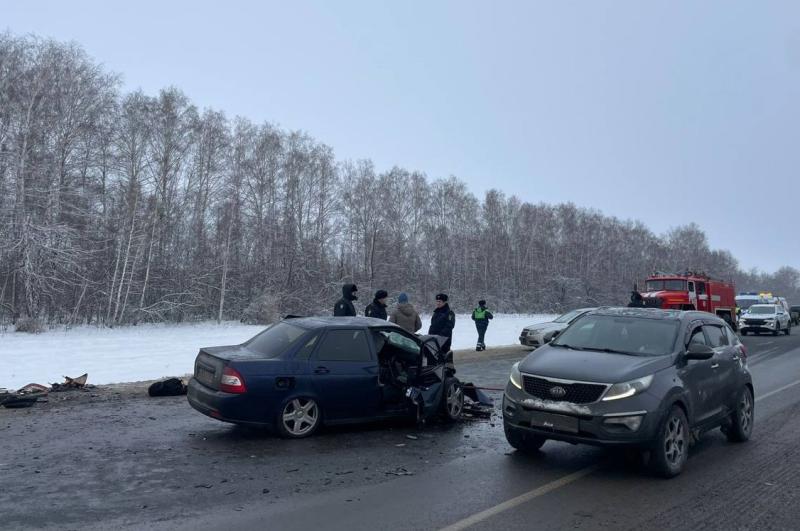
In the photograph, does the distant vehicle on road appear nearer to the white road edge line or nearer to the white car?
the white car

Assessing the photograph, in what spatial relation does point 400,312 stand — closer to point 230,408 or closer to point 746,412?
point 230,408

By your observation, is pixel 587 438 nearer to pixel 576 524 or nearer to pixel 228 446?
pixel 576 524

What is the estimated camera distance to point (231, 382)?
7289 mm

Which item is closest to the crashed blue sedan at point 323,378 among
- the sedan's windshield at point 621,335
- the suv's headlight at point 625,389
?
the sedan's windshield at point 621,335

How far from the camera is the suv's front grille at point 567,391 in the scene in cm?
606

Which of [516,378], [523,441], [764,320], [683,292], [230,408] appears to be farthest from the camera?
[764,320]

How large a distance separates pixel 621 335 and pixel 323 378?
3655 mm

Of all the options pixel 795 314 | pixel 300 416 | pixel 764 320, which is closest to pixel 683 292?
pixel 764 320

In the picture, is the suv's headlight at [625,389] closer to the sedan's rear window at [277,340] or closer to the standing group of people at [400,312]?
the sedan's rear window at [277,340]

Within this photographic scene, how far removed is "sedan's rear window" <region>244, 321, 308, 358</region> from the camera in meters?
7.85

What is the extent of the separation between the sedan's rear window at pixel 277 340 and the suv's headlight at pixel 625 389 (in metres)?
3.88

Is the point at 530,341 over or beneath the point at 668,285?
beneath

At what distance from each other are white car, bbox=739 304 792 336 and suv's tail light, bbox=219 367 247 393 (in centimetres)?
3107

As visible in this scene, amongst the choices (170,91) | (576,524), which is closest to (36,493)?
(576,524)
